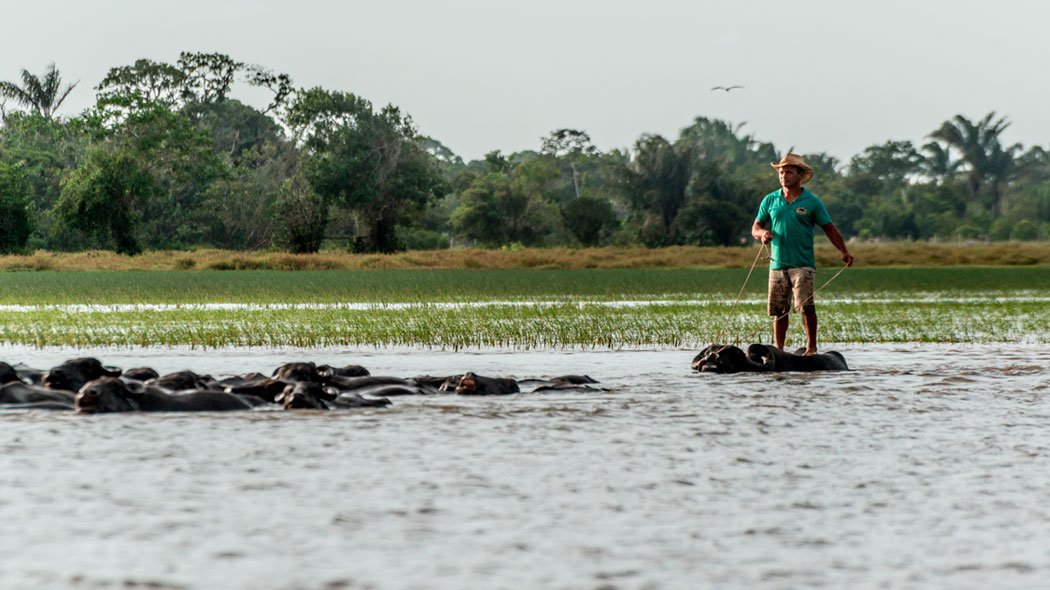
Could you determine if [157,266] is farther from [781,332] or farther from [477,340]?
[781,332]

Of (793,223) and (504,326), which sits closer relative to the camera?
(793,223)

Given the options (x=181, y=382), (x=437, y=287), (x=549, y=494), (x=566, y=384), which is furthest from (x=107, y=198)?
(x=549, y=494)

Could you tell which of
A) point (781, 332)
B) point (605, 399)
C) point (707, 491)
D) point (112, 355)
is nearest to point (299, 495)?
point (707, 491)

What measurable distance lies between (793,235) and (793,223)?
0.12 meters

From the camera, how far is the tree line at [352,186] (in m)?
50.4

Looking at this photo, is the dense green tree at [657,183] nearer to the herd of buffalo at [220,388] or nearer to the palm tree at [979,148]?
the palm tree at [979,148]

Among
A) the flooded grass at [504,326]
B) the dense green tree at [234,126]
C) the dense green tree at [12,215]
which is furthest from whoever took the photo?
the dense green tree at [234,126]

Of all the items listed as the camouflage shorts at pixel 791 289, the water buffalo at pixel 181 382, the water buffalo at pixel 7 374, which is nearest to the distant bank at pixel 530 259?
the camouflage shorts at pixel 791 289

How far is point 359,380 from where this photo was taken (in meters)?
9.48

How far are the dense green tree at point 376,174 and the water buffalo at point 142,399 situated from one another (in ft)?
138

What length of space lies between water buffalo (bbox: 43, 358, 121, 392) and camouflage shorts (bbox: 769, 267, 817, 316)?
5500 millimetres

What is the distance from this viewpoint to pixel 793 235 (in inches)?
440

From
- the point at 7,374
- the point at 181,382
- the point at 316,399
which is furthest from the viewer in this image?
the point at 7,374

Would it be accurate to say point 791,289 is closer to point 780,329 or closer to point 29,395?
point 780,329
